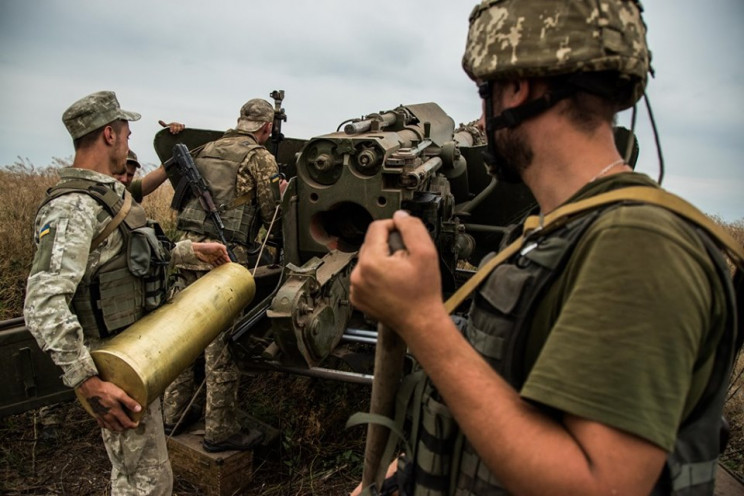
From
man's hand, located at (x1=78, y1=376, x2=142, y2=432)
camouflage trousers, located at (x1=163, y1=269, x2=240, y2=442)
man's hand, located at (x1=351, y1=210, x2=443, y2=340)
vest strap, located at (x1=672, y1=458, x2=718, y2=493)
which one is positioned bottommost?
camouflage trousers, located at (x1=163, y1=269, x2=240, y2=442)

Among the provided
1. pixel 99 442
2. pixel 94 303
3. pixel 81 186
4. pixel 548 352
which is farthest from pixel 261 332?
pixel 548 352

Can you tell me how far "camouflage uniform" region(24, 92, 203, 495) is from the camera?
255 centimetres

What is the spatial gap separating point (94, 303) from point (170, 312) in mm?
381

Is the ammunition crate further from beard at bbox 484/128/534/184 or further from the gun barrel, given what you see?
beard at bbox 484/128/534/184

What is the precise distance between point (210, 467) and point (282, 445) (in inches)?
25.9

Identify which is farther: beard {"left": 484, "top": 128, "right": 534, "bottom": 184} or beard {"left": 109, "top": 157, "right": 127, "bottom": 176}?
beard {"left": 109, "top": 157, "right": 127, "bottom": 176}

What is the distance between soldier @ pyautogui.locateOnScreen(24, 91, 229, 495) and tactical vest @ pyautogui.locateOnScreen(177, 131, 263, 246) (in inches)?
58.1

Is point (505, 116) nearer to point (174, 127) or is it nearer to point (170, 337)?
point (170, 337)

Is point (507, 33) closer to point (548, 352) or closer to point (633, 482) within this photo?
point (548, 352)

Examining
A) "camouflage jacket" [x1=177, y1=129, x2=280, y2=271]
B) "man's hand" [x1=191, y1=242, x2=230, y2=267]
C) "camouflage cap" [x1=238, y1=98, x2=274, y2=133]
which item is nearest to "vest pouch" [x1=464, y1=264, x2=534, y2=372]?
"man's hand" [x1=191, y1=242, x2=230, y2=267]

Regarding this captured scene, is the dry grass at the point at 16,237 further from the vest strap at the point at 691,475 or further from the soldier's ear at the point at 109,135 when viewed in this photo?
the vest strap at the point at 691,475

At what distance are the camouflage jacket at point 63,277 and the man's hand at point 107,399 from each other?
0.15 feet

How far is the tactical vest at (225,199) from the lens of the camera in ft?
15.8

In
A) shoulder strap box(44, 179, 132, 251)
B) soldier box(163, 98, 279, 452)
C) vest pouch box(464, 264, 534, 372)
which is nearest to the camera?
vest pouch box(464, 264, 534, 372)
